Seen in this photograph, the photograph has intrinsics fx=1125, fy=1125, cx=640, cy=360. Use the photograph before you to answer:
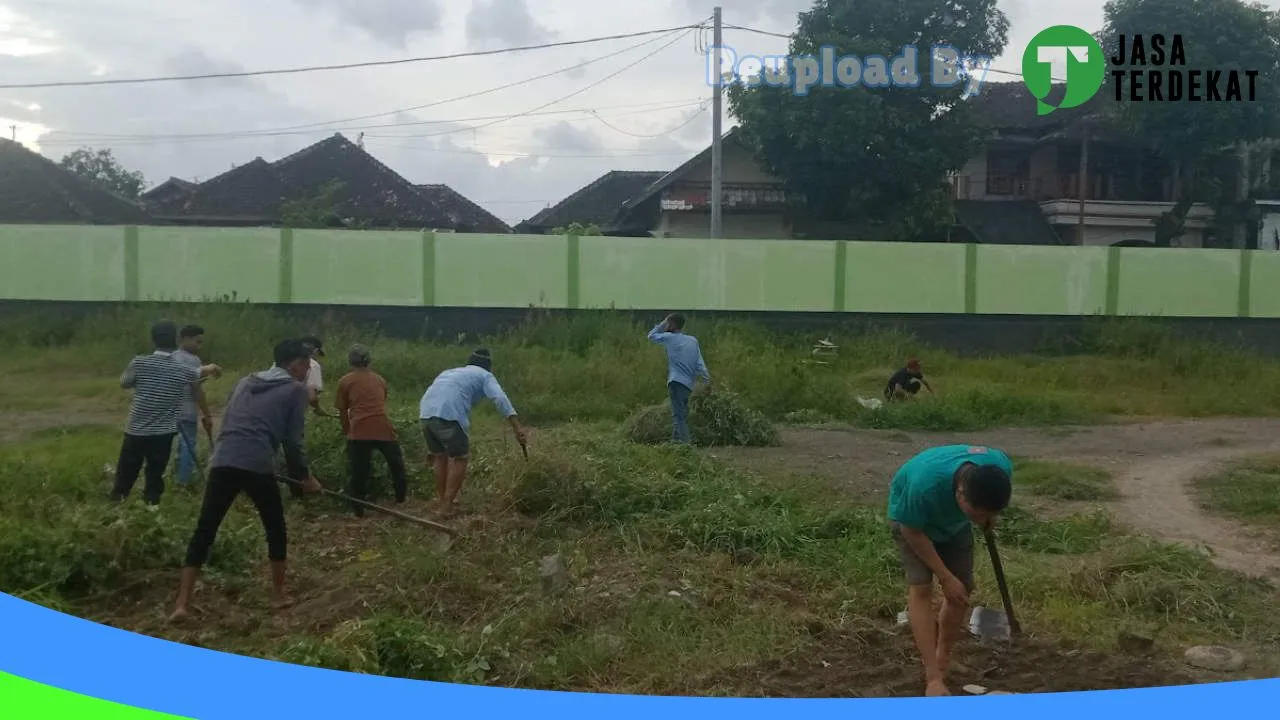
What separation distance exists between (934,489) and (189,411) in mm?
5539

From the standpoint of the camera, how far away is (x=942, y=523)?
4430 millimetres

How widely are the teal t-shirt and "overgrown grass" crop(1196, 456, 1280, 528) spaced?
494 cm

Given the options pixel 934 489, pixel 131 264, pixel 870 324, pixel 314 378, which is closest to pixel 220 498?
pixel 314 378

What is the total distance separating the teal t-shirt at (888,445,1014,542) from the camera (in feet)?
13.9

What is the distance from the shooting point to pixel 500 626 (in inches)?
207

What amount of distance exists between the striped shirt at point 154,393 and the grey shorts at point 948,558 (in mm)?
5024

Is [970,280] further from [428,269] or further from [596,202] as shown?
[596,202]

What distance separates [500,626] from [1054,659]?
2507 millimetres

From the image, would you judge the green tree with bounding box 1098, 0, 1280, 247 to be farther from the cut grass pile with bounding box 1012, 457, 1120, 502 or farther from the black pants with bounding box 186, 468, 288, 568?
the black pants with bounding box 186, 468, 288, 568

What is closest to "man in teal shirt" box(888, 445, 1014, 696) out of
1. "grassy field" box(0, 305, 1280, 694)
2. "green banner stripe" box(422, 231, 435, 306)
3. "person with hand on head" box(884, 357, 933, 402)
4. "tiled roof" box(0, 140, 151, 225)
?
"grassy field" box(0, 305, 1280, 694)

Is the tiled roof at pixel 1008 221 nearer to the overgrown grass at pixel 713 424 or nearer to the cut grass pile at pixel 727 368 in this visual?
the cut grass pile at pixel 727 368

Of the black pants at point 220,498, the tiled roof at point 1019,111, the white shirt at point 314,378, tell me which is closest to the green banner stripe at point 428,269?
the white shirt at point 314,378

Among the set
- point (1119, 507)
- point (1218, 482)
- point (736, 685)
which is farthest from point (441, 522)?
point (1218, 482)

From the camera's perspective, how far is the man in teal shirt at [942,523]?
401 centimetres
